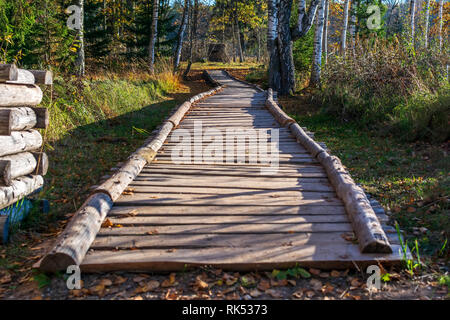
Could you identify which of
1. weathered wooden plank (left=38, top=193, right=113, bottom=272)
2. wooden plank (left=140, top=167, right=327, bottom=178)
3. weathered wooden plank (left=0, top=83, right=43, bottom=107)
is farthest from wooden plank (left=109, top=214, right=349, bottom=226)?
weathered wooden plank (left=0, top=83, right=43, bottom=107)

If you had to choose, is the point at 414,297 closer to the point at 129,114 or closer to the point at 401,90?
the point at 401,90

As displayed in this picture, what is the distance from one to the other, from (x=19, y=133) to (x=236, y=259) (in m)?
2.54

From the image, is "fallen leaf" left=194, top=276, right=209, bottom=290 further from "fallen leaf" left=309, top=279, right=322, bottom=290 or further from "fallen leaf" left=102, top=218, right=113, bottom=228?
"fallen leaf" left=102, top=218, right=113, bottom=228

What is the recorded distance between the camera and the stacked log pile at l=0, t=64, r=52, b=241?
351 centimetres

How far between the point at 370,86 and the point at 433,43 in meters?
1.68

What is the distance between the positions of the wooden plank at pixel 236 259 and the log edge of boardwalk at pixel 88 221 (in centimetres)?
11

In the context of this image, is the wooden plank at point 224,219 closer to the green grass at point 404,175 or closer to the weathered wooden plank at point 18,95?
the green grass at point 404,175

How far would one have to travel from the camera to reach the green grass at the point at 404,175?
12.2 feet

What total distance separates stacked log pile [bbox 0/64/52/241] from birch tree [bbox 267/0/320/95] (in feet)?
34.0

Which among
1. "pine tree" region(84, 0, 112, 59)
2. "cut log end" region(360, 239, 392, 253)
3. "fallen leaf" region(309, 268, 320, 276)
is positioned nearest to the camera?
"fallen leaf" region(309, 268, 320, 276)

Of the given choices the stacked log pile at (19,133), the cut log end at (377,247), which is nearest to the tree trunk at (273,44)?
the stacked log pile at (19,133)

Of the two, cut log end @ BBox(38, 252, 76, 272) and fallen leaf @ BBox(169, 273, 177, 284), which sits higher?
cut log end @ BBox(38, 252, 76, 272)

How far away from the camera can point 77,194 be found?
15.6 feet

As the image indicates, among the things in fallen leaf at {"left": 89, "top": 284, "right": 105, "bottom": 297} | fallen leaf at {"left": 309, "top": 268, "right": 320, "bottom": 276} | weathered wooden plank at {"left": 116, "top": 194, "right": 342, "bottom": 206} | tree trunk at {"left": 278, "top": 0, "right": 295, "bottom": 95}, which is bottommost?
fallen leaf at {"left": 89, "top": 284, "right": 105, "bottom": 297}
